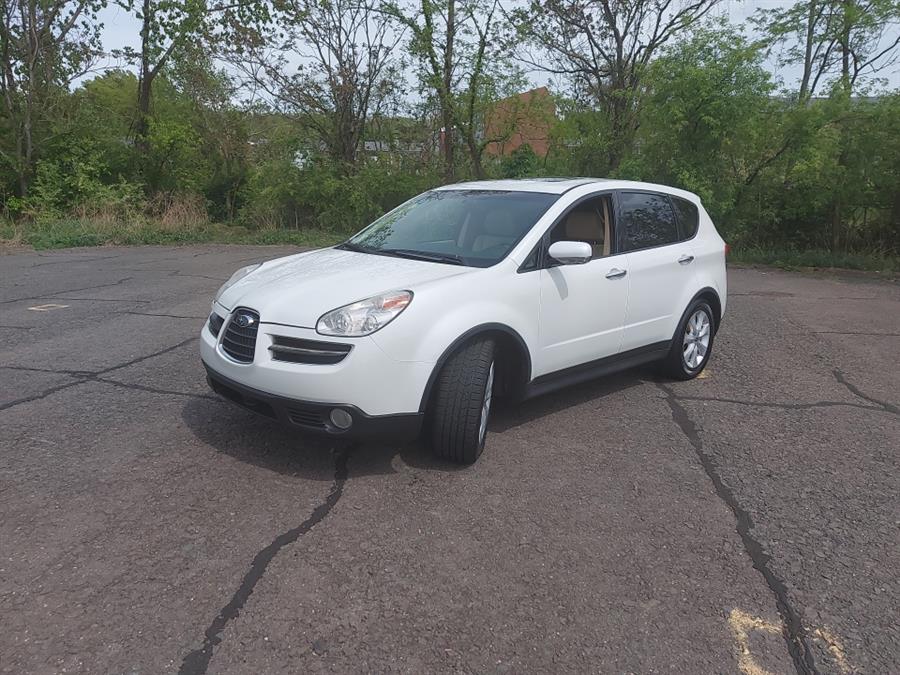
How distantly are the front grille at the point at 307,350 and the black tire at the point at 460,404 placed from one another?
1.92ft

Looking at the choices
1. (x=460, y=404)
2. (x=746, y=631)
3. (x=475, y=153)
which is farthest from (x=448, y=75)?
(x=746, y=631)

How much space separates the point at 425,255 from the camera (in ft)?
14.3

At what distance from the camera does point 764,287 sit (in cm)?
1143

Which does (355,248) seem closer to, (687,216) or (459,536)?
(459,536)

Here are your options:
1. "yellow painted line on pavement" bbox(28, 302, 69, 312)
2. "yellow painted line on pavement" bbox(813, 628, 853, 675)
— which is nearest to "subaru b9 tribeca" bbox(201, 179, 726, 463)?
"yellow painted line on pavement" bbox(813, 628, 853, 675)

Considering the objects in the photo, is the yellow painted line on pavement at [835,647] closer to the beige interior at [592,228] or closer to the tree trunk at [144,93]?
the beige interior at [592,228]

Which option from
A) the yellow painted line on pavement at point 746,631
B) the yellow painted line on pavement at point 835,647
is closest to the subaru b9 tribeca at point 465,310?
the yellow painted line on pavement at point 746,631

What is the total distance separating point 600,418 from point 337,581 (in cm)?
249

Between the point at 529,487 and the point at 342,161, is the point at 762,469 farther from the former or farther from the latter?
the point at 342,161

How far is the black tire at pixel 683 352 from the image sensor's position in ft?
17.7

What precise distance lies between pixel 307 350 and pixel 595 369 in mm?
2152

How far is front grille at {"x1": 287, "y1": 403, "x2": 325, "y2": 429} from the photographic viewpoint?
11.2 ft

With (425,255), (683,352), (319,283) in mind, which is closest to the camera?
(319,283)

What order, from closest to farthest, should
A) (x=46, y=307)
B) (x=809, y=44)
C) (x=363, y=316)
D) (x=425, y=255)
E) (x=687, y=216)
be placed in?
(x=363, y=316), (x=425, y=255), (x=687, y=216), (x=46, y=307), (x=809, y=44)
